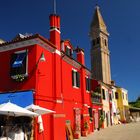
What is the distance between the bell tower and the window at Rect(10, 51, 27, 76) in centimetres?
5840

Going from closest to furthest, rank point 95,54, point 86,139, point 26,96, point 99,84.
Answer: point 26,96 → point 86,139 → point 99,84 → point 95,54

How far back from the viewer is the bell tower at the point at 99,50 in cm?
7694

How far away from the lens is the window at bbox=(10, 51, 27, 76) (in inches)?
682

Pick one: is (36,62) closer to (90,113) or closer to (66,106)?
(66,106)

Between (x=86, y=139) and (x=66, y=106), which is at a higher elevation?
(x=66, y=106)

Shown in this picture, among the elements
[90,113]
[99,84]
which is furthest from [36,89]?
[99,84]

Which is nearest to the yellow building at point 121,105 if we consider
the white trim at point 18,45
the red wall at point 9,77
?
the red wall at point 9,77

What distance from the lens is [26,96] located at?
16547 mm

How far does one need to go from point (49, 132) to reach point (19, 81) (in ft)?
13.5

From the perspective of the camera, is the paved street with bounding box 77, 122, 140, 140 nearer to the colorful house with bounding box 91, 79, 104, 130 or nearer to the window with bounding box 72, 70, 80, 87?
the colorful house with bounding box 91, 79, 104, 130

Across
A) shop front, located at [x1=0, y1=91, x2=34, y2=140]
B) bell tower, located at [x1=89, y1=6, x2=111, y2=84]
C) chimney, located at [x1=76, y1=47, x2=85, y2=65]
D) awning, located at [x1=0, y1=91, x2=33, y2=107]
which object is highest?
bell tower, located at [x1=89, y1=6, x2=111, y2=84]

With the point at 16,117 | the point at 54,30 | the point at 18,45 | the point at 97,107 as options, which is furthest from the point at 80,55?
the point at 16,117

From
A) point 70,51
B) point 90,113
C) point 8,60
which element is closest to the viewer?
point 8,60

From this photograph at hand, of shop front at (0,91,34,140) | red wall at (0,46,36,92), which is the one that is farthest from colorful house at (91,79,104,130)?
shop front at (0,91,34,140)
